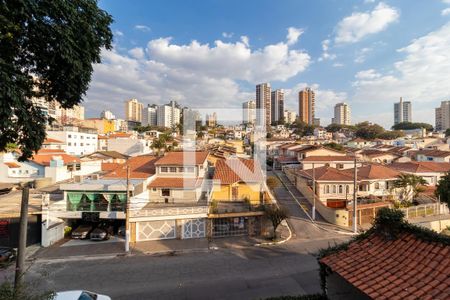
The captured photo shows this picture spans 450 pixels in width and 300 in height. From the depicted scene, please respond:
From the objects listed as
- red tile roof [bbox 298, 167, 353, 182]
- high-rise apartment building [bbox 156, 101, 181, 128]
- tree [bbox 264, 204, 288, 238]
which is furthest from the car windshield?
high-rise apartment building [bbox 156, 101, 181, 128]

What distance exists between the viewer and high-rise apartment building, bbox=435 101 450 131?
467 feet

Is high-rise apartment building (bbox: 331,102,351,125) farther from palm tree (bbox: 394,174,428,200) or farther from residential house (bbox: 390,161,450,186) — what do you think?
palm tree (bbox: 394,174,428,200)

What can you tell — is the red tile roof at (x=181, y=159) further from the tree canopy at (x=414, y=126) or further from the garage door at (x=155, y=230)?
the tree canopy at (x=414, y=126)

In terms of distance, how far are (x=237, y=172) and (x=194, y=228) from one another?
336 inches

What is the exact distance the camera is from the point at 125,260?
17.0 metres

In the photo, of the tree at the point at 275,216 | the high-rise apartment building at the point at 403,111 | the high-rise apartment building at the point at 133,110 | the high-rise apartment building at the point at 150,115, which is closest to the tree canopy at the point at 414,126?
the high-rise apartment building at the point at 403,111

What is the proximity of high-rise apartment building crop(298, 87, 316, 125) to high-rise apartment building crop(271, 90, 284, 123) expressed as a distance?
36.0 feet

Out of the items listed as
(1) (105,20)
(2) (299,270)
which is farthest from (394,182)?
(1) (105,20)

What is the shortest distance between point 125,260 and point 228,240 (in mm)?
7646

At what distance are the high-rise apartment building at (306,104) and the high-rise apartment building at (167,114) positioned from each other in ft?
245

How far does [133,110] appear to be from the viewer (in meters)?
168

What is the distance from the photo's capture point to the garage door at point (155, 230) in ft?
66.9

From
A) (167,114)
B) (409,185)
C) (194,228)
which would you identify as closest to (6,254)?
(194,228)

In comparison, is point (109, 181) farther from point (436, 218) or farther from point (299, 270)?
point (436, 218)
